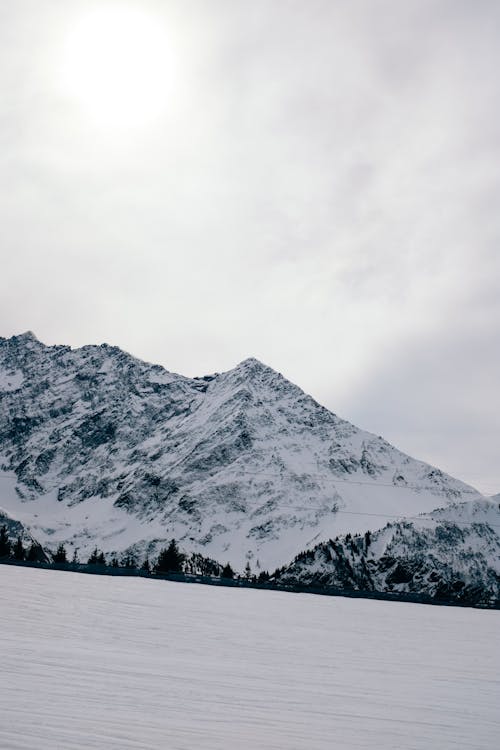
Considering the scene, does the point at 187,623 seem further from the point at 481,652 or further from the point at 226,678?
the point at 226,678

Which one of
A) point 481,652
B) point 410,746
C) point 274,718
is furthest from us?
point 481,652

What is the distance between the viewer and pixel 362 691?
25391 millimetres

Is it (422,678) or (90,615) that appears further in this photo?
(90,615)

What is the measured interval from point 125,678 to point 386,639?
34.7 metres

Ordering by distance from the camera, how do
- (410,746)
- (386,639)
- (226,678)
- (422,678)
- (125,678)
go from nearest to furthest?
(410,746) < (125,678) < (226,678) < (422,678) < (386,639)

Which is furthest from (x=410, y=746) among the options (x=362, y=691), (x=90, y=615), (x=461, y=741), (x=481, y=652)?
(x=481, y=652)

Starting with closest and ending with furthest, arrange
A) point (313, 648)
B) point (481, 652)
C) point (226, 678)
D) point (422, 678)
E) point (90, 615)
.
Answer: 1. point (226, 678)
2. point (422, 678)
3. point (313, 648)
4. point (90, 615)
5. point (481, 652)

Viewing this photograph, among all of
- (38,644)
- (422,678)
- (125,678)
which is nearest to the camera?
(125,678)

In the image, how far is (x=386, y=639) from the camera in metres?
53.0

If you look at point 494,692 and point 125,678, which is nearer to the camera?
point 125,678

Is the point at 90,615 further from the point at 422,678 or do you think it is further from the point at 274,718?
the point at 274,718

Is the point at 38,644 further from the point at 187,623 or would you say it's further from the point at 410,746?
the point at 187,623

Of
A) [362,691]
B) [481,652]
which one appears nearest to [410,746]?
[362,691]

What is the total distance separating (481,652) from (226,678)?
31.3m
